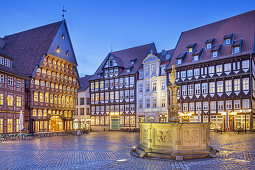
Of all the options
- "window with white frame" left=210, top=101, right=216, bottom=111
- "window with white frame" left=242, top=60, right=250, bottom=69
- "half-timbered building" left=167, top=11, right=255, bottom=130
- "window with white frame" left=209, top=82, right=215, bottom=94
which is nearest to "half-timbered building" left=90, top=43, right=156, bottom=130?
"half-timbered building" left=167, top=11, right=255, bottom=130

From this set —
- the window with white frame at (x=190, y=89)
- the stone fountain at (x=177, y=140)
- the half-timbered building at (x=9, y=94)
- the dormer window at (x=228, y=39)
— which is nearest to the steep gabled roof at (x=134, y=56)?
the window with white frame at (x=190, y=89)

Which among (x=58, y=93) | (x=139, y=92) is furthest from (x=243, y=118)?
(x=58, y=93)

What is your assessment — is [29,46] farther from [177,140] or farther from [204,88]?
[177,140]

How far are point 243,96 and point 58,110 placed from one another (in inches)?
1102

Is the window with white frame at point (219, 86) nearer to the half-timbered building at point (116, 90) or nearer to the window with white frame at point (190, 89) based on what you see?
the window with white frame at point (190, 89)

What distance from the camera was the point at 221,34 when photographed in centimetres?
4059

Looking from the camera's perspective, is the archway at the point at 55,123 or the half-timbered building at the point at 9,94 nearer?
the half-timbered building at the point at 9,94

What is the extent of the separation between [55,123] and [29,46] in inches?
516

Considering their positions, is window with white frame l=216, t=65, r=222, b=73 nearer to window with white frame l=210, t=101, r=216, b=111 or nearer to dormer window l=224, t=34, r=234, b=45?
dormer window l=224, t=34, r=234, b=45

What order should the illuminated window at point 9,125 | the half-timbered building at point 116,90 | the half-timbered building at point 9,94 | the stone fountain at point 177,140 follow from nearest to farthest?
the stone fountain at point 177,140
the half-timbered building at point 9,94
the illuminated window at point 9,125
the half-timbered building at point 116,90

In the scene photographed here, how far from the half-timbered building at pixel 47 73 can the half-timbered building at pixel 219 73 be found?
17.3 metres

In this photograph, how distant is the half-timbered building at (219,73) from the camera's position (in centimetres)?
3531

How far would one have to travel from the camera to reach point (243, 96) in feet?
116

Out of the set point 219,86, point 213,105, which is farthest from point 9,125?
point 219,86
